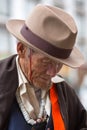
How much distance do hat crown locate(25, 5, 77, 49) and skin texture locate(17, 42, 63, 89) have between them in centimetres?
7

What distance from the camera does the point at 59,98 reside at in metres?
1.81

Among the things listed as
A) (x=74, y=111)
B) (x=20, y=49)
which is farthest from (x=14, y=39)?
(x=20, y=49)

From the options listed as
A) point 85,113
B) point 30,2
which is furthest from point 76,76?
point 85,113

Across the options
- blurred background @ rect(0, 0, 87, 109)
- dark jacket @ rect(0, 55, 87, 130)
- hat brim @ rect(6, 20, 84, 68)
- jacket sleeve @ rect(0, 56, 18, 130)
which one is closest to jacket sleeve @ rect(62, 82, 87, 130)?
dark jacket @ rect(0, 55, 87, 130)

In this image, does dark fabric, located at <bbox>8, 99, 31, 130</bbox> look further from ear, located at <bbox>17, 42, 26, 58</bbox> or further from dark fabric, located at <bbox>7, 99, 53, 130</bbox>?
ear, located at <bbox>17, 42, 26, 58</bbox>

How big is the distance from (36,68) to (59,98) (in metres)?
0.19

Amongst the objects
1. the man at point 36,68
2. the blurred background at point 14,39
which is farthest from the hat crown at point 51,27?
the blurred background at point 14,39

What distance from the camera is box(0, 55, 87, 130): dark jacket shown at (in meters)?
1.67

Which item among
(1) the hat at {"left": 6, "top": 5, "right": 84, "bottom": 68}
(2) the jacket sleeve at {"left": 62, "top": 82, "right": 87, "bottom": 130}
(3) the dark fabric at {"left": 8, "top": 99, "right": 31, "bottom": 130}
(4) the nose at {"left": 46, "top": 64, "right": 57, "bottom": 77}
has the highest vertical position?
(1) the hat at {"left": 6, "top": 5, "right": 84, "bottom": 68}

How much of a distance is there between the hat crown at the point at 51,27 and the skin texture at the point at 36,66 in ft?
0.23

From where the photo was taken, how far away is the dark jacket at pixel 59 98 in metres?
1.67

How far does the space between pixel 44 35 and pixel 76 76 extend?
518 centimetres

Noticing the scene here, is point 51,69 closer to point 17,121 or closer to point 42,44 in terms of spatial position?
point 42,44

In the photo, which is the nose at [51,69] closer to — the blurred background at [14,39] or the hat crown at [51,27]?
the hat crown at [51,27]
